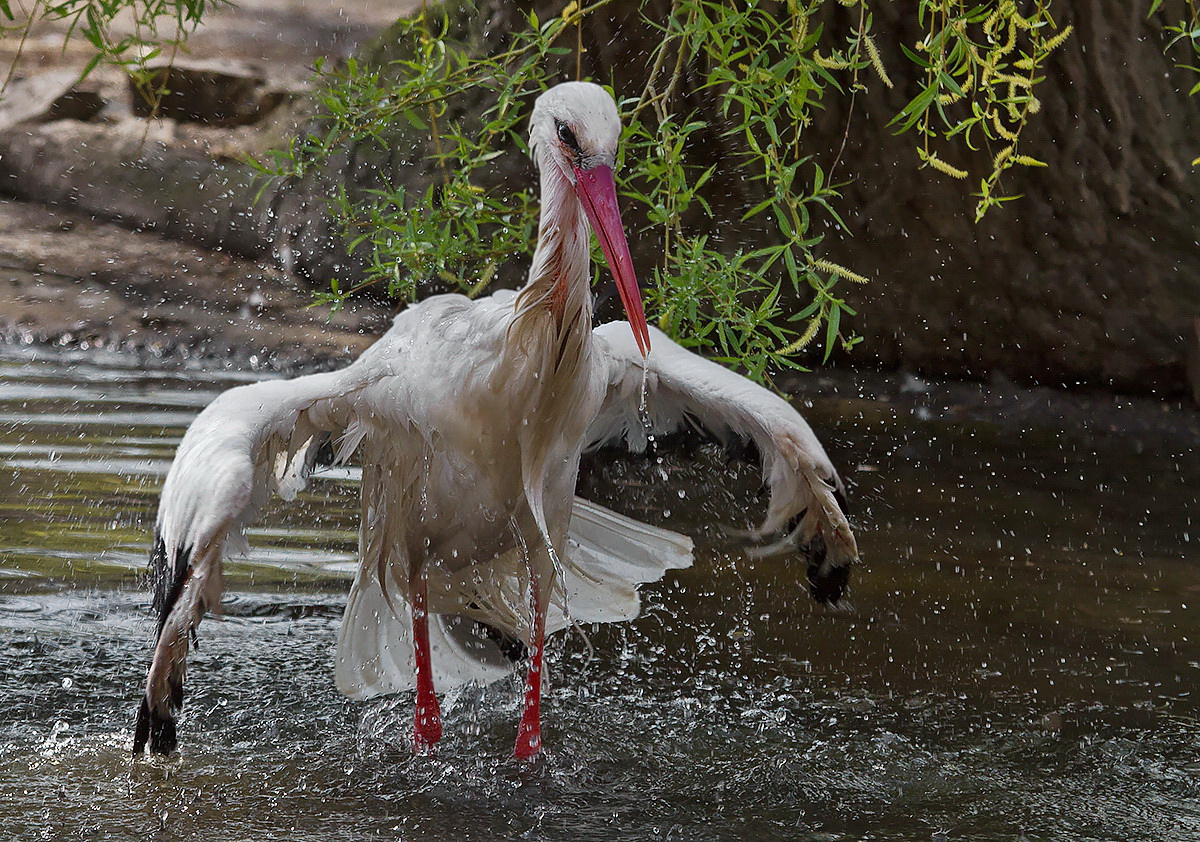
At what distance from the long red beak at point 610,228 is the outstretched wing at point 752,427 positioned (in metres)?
0.32

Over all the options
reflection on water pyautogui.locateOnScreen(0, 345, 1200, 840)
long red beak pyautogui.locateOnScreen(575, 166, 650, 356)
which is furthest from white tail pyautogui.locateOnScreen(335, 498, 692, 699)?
long red beak pyautogui.locateOnScreen(575, 166, 650, 356)

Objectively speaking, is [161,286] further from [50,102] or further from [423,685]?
[423,685]

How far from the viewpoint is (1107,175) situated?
25.3ft

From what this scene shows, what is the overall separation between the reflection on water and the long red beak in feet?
3.21

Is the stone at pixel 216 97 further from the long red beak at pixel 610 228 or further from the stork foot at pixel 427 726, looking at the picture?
the long red beak at pixel 610 228

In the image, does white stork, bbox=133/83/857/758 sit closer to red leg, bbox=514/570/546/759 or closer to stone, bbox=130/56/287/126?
red leg, bbox=514/570/546/759

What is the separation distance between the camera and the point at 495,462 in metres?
3.12

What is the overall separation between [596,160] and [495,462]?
29.2 inches

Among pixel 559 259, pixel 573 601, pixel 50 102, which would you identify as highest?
pixel 559 259

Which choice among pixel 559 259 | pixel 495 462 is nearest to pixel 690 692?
pixel 495 462

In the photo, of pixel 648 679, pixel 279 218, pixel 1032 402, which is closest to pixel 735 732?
pixel 648 679

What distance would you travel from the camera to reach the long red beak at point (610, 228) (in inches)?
110

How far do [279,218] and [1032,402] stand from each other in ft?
16.9

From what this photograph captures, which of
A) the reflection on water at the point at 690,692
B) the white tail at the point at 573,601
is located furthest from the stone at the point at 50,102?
the white tail at the point at 573,601
